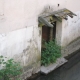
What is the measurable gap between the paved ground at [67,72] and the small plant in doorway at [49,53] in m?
0.50

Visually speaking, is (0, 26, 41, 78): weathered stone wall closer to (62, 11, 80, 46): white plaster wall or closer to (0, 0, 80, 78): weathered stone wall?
(0, 0, 80, 78): weathered stone wall

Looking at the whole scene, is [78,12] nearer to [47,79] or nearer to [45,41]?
[45,41]

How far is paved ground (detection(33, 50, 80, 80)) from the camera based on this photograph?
9730 millimetres

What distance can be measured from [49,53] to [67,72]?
111cm

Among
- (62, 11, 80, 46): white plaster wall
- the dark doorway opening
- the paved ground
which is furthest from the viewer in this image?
(62, 11, 80, 46): white plaster wall

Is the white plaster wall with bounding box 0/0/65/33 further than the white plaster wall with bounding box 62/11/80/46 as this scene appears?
No

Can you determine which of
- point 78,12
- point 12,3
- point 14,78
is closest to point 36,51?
point 14,78

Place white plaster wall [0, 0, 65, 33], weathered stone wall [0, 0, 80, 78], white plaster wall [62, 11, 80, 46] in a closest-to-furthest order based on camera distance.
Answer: white plaster wall [0, 0, 65, 33] → weathered stone wall [0, 0, 80, 78] → white plaster wall [62, 11, 80, 46]

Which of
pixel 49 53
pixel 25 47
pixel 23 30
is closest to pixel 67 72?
pixel 49 53

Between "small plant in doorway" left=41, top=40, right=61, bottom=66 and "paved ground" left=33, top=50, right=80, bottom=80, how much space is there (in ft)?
1.64

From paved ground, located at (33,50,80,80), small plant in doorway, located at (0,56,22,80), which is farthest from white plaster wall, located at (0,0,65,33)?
paved ground, located at (33,50,80,80)

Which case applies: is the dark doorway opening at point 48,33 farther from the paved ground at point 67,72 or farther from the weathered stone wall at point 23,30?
the paved ground at point 67,72

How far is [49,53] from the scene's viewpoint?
33.4ft

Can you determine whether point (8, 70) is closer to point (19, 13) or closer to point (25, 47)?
point (25, 47)
